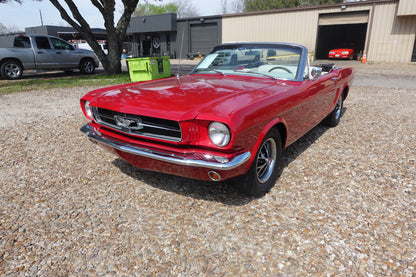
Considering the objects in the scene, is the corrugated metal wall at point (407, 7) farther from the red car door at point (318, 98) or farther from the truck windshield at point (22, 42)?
the truck windshield at point (22, 42)

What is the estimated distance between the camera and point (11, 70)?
39.1 feet

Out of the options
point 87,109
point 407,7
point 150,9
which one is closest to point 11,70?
point 87,109

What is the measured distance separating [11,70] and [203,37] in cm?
1743

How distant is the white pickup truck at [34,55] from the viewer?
11719 millimetres

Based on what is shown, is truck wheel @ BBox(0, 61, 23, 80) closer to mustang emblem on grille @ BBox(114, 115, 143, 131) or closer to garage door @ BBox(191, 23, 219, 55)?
mustang emblem on grille @ BBox(114, 115, 143, 131)

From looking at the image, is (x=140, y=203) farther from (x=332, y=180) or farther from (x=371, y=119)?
(x=371, y=119)

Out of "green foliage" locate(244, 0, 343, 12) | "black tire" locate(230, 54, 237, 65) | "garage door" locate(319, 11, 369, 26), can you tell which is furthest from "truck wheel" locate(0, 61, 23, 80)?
"green foliage" locate(244, 0, 343, 12)

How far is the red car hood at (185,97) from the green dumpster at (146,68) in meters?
6.86

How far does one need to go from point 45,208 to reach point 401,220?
3.19 metres

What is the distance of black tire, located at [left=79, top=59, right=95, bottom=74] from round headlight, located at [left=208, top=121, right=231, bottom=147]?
43.6 ft

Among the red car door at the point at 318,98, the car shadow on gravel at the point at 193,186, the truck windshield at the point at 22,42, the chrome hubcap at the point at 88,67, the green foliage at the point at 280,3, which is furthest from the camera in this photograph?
the green foliage at the point at 280,3

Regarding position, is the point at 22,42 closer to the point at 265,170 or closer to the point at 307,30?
the point at 265,170

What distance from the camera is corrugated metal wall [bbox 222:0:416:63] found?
18.3 metres

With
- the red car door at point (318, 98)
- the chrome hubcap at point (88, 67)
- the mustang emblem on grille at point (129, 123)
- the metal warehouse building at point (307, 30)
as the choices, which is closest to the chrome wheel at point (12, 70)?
the chrome hubcap at point (88, 67)
